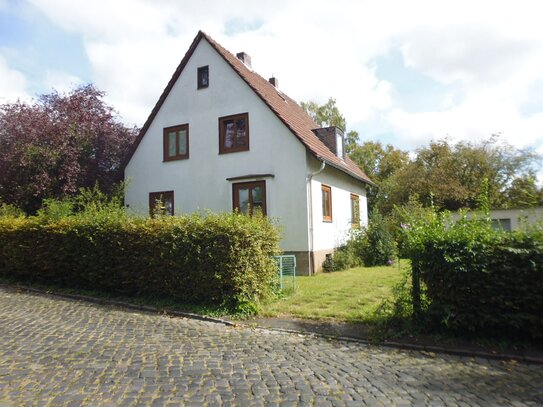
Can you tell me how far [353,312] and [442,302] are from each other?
82.5 inches

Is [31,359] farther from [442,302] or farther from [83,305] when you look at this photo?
[442,302]

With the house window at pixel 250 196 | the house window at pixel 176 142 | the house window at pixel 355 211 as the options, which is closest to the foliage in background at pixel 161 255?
the house window at pixel 250 196

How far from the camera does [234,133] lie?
660 inches

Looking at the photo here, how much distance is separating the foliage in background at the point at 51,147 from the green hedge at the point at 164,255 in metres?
5.18

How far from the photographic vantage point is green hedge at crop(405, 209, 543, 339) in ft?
19.4

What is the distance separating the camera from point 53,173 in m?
16.7

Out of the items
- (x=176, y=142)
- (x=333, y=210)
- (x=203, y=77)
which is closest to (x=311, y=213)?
(x=333, y=210)

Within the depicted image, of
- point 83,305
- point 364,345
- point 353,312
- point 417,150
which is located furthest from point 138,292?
point 417,150

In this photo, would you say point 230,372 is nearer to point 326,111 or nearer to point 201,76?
point 201,76

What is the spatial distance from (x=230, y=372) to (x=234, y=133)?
1259 centimetres

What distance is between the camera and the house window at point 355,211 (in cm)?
2053

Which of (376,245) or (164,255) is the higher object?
(164,255)

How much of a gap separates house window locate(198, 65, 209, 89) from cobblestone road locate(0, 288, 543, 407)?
1250 centimetres

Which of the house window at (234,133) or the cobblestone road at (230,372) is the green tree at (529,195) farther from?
the house window at (234,133)
